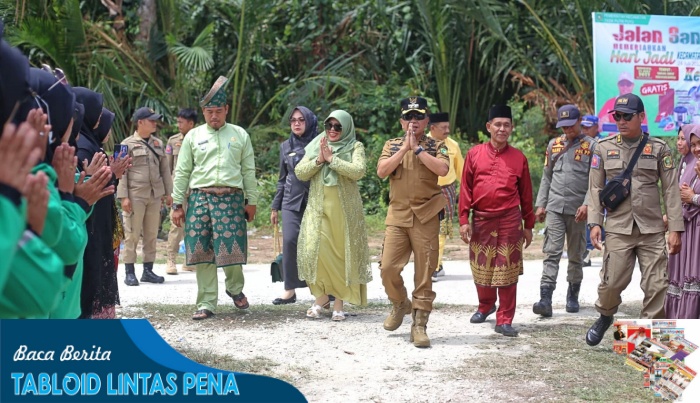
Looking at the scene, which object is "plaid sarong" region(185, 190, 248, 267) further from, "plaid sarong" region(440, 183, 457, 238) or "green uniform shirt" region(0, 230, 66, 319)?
"green uniform shirt" region(0, 230, 66, 319)

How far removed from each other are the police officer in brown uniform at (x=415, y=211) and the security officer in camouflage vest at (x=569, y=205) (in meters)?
1.68

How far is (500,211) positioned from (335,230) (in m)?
1.52

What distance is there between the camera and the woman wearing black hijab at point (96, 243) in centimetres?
544

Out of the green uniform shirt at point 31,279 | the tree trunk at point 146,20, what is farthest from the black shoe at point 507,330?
the tree trunk at point 146,20

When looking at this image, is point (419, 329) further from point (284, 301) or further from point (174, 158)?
point (174, 158)

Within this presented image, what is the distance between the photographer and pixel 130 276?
10.7 meters

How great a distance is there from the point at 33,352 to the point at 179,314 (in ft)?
18.8

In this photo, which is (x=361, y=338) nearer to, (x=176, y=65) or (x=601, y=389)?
(x=601, y=389)

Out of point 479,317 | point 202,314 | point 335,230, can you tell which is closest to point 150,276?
point 202,314

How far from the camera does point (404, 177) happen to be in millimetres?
7676

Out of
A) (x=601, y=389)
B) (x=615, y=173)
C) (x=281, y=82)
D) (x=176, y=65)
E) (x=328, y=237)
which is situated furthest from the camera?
(x=281, y=82)

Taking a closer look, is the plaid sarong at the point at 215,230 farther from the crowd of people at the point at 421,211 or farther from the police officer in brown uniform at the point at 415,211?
the police officer in brown uniform at the point at 415,211

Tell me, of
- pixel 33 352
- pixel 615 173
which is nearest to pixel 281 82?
pixel 615 173

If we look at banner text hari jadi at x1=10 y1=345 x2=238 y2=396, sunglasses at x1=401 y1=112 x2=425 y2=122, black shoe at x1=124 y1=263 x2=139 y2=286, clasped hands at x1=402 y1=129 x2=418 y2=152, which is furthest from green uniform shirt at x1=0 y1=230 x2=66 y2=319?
black shoe at x1=124 y1=263 x2=139 y2=286
